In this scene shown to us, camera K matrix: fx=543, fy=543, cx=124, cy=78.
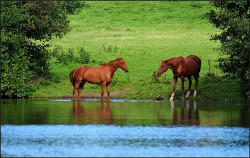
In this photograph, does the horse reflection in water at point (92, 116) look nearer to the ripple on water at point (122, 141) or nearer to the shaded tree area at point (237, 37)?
the ripple on water at point (122, 141)

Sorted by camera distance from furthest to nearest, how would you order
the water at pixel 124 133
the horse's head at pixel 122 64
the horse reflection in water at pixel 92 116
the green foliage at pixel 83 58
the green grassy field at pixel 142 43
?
1. the green foliage at pixel 83 58
2. the green grassy field at pixel 142 43
3. the horse's head at pixel 122 64
4. the horse reflection in water at pixel 92 116
5. the water at pixel 124 133

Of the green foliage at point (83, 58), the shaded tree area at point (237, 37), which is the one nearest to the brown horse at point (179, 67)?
the shaded tree area at point (237, 37)

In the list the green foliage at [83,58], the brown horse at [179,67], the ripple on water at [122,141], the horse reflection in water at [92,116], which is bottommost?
the ripple on water at [122,141]

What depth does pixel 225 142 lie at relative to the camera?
14.9 metres

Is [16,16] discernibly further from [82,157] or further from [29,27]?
[82,157]

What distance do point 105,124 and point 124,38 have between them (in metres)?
35.5

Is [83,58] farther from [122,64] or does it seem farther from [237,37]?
[237,37]

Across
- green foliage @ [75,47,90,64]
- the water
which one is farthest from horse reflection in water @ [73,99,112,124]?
green foliage @ [75,47,90,64]

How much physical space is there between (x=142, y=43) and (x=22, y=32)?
18.1 m

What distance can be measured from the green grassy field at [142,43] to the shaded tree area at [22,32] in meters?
1.68

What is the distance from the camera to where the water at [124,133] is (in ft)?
44.3

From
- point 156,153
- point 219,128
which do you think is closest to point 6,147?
point 156,153

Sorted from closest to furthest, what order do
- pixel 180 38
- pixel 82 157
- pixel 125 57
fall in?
pixel 82 157, pixel 125 57, pixel 180 38

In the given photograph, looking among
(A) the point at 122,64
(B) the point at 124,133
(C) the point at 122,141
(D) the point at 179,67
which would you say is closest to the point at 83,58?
(A) the point at 122,64
